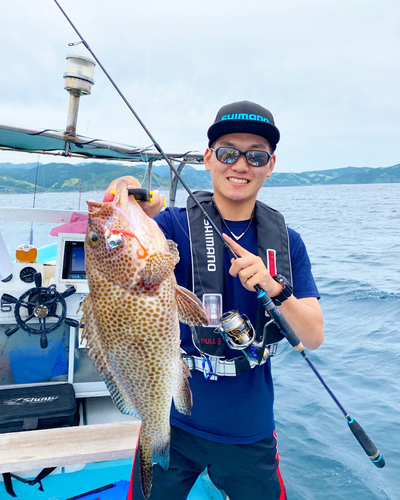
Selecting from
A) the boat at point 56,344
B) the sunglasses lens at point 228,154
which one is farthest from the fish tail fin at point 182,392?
the boat at point 56,344

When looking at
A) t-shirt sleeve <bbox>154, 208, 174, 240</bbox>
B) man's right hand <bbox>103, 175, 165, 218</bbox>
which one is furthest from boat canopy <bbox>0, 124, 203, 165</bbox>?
man's right hand <bbox>103, 175, 165, 218</bbox>

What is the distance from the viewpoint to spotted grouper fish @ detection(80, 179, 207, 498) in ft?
6.34

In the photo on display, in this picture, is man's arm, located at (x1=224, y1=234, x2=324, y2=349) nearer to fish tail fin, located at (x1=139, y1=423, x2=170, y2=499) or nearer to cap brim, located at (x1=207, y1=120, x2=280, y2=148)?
cap brim, located at (x1=207, y1=120, x2=280, y2=148)

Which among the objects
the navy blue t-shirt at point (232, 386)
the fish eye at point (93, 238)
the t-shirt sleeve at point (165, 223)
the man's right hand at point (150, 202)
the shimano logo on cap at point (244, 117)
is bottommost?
the navy blue t-shirt at point (232, 386)

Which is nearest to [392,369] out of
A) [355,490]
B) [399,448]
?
[399,448]

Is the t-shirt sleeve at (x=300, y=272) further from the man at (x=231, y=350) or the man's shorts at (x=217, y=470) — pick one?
the man's shorts at (x=217, y=470)

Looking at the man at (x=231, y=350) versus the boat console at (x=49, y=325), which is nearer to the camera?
the man at (x=231, y=350)

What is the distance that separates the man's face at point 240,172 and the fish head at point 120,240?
658 millimetres

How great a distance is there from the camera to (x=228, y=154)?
2.40 meters

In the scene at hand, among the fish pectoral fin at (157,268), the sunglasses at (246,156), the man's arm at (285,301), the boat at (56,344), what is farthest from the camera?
the boat at (56,344)

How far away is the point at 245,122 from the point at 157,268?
1091mm

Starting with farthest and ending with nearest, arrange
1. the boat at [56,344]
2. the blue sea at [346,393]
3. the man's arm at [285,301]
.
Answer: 1. the blue sea at [346,393]
2. the boat at [56,344]
3. the man's arm at [285,301]

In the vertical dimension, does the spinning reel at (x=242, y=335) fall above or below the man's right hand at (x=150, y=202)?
below

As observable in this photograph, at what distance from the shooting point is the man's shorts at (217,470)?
7.93 ft
